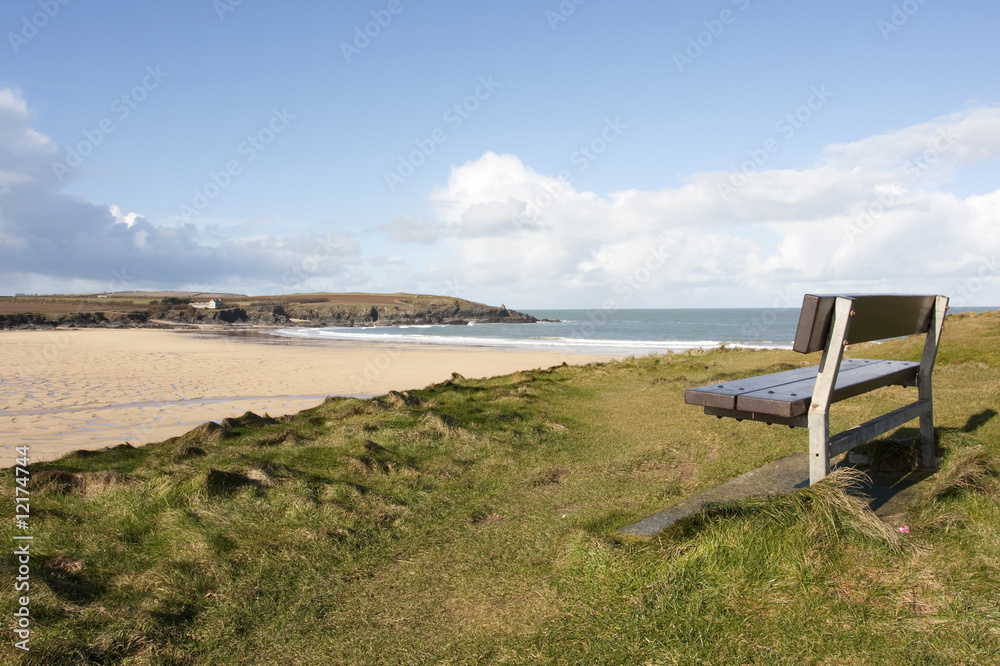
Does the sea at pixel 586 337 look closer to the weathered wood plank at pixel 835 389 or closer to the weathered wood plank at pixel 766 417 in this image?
the weathered wood plank at pixel 835 389

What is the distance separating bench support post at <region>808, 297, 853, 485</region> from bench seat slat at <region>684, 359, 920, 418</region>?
0.10 metres

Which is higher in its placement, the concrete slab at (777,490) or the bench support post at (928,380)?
the bench support post at (928,380)

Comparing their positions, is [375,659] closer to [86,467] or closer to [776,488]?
[776,488]

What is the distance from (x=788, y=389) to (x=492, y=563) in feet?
7.22

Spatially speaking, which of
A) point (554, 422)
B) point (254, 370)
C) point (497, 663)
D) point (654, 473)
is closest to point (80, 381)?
point (254, 370)

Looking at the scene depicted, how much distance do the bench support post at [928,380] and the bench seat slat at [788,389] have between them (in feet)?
0.40

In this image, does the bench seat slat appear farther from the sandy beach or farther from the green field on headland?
the green field on headland

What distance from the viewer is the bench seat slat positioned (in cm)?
367

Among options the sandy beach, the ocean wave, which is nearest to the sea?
the ocean wave

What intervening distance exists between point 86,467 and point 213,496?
1.97 metres

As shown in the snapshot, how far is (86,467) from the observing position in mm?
5695

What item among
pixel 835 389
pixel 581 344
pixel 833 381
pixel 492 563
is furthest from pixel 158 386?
pixel 581 344

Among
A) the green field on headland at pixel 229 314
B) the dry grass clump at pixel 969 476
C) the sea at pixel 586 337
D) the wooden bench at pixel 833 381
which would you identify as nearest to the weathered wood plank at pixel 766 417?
the wooden bench at pixel 833 381

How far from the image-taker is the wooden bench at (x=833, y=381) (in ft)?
11.7
